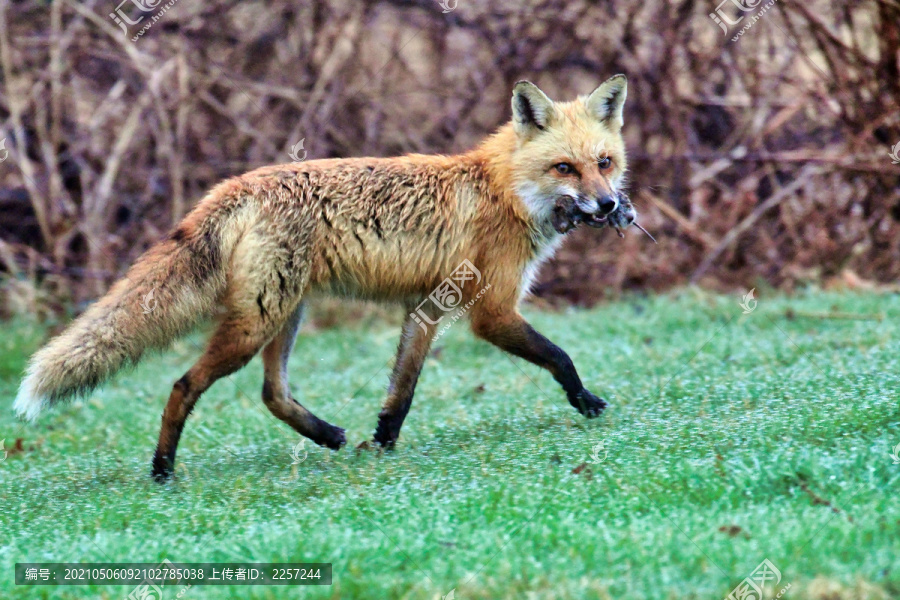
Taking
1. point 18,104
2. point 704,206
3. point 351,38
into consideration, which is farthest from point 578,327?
point 18,104

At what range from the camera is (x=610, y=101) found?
613 cm

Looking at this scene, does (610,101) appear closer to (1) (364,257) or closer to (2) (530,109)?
(2) (530,109)

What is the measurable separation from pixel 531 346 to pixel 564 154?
46.4 inches

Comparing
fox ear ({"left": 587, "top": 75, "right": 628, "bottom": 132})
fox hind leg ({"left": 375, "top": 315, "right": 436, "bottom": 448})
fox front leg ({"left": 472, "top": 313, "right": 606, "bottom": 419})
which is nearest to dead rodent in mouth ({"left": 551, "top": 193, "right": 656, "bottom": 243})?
fox ear ({"left": 587, "top": 75, "right": 628, "bottom": 132})

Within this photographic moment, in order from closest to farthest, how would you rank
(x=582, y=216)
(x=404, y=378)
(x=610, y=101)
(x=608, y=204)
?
1. (x=608, y=204)
2. (x=582, y=216)
3. (x=404, y=378)
4. (x=610, y=101)

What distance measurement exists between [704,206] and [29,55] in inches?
337

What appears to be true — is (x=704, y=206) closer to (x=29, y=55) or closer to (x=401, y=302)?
(x=401, y=302)

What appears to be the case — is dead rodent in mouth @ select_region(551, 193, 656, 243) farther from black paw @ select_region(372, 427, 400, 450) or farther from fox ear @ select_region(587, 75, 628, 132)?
black paw @ select_region(372, 427, 400, 450)

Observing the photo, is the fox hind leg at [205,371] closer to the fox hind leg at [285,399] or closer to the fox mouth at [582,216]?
the fox hind leg at [285,399]

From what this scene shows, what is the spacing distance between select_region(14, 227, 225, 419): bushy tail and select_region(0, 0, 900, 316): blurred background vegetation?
623 cm

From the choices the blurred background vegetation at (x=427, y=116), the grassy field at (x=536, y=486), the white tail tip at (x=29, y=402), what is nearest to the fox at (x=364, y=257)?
the white tail tip at (x=29, y=402)

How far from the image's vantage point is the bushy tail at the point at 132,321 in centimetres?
494

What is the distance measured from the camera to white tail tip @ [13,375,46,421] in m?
4.88

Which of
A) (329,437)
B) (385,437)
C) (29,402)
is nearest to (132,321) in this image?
(29,402)
